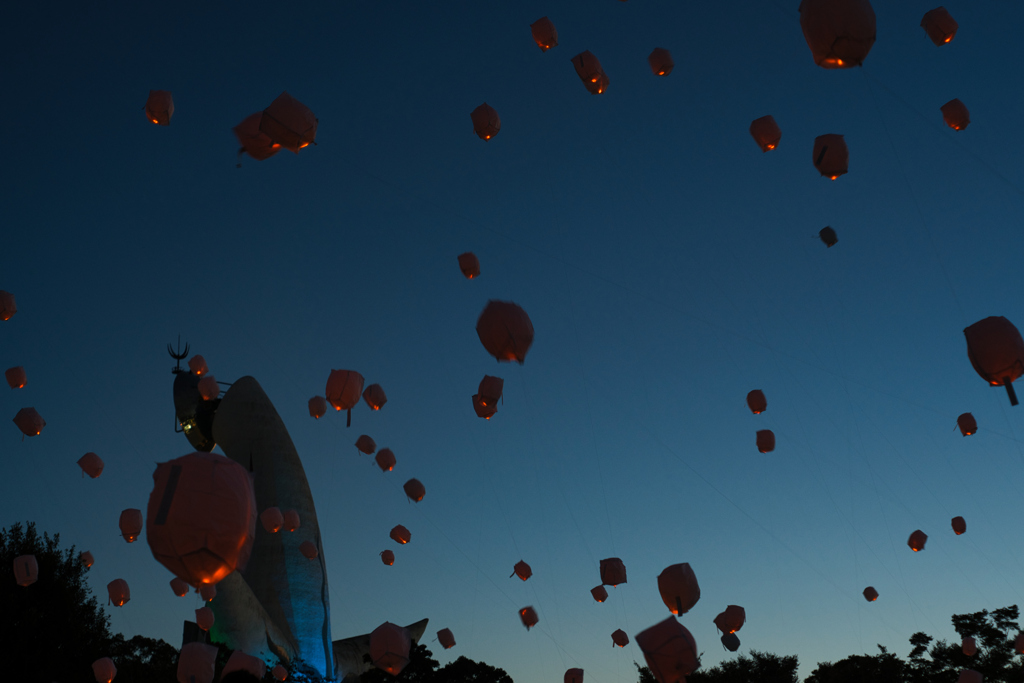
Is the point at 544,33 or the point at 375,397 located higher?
the point at 544,33

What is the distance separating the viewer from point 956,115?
1091cm

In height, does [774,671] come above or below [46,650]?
above

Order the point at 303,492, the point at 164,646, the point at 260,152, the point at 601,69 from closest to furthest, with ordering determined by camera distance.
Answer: the point at 260,152, the point at 601,69, the point at 303,492, the point at 164,646

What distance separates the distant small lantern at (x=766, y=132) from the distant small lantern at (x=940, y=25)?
223cm

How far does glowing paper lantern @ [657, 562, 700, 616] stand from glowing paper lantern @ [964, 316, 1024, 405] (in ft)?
14.0

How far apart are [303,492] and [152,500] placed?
27690 mm

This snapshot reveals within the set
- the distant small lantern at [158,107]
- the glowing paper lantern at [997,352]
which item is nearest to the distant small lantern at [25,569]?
the distant small lantern at [158,107]

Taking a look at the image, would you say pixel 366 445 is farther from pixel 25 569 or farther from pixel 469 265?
pixel 25 569

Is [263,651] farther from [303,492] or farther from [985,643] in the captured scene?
[985,643]

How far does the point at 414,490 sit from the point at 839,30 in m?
11.9

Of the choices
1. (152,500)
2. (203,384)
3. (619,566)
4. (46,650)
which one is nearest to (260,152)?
(152,500)

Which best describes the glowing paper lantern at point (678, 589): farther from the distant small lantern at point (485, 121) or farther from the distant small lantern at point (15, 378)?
the distant small lantern at point (15, 378)

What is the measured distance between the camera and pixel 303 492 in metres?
32.7

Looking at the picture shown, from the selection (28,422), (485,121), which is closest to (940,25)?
(485,121)
